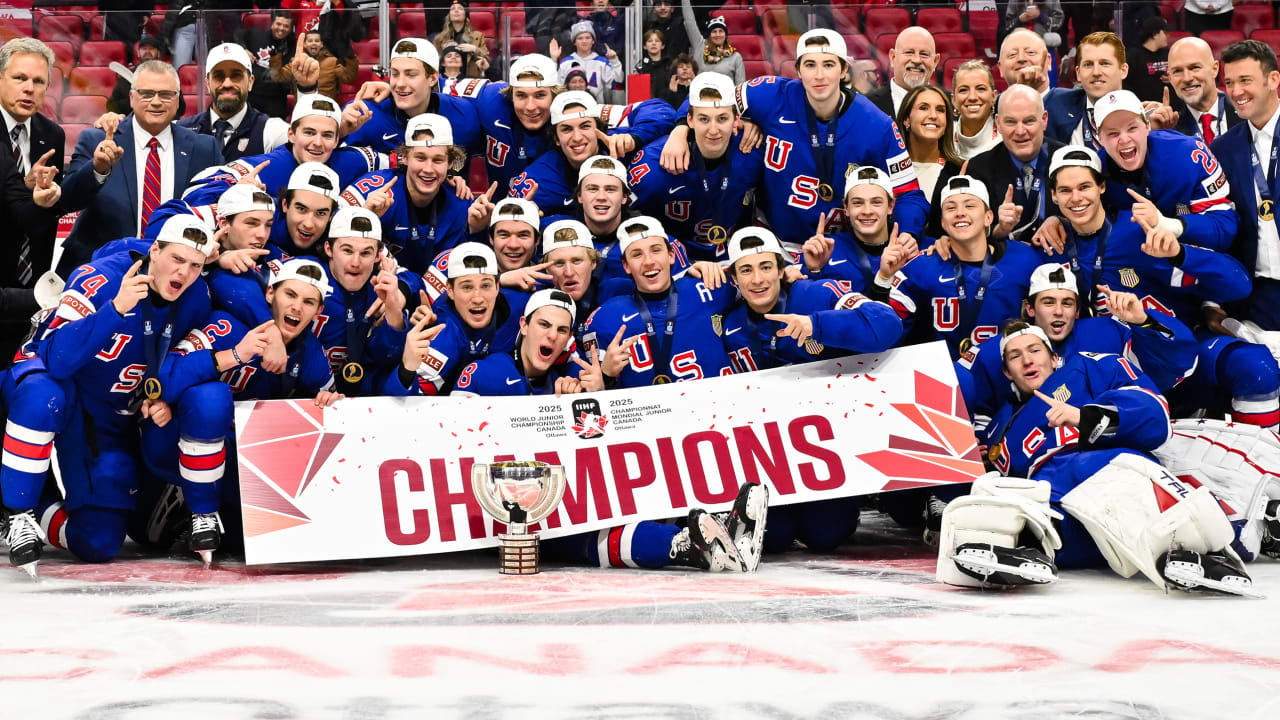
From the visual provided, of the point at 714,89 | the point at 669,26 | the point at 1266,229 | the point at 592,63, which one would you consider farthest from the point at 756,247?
the point at 669,26

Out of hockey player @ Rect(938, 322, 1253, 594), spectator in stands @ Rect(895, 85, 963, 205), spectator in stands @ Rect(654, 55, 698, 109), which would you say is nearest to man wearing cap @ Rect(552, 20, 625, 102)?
spectator in stands @ Rect(654, 55, 698, 109)

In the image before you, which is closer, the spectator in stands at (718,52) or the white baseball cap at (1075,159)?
the white baseball cap at (1075,159)

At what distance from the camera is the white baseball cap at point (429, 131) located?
648cm

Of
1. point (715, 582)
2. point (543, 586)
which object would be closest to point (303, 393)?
point (543, 586)

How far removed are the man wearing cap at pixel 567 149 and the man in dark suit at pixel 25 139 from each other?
7.89 feet

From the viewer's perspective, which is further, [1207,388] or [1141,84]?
[1141,84]

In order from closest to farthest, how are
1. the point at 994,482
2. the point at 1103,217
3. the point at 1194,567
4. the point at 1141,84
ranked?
the point at 1194,567 → the point at 994,482 → the point at 1103,217 → the point at 1141,84

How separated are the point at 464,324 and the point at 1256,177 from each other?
157 inches

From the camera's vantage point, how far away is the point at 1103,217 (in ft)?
20.1

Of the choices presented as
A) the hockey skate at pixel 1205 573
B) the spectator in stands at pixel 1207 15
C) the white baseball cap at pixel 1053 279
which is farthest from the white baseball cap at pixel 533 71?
the spectator in stands at pixel 1207 15

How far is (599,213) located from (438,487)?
1.77m

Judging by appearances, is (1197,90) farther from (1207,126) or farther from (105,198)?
(105,198)

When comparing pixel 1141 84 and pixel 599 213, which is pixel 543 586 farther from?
pixel 1141 84

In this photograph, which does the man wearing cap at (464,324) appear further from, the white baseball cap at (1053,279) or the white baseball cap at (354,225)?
the white baseball cap at (1053,279)
